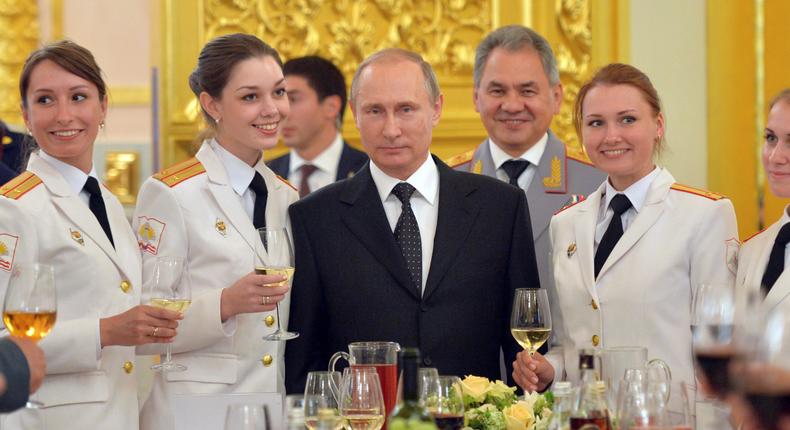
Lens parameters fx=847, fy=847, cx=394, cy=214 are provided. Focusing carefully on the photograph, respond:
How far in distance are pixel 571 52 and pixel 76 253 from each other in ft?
9.84

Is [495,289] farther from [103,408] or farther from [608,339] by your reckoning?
[103,408]

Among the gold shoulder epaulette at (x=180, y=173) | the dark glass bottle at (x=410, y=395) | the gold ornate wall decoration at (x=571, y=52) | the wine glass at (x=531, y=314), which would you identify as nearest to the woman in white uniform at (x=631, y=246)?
the wine glass at (x=531, y=314)

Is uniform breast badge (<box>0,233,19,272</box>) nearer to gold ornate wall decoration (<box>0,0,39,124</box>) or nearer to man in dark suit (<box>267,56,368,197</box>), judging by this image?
man in dark suit (<box>267,56,368,197</box>)

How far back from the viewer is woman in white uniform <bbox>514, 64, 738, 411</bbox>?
2492 mm

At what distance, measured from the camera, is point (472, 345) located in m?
2.61

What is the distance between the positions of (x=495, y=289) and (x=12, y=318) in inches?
55.6

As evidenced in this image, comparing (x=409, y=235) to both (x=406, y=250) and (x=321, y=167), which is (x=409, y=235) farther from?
(x=321, y=167)

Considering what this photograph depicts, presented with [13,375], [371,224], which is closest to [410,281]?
[371,224]

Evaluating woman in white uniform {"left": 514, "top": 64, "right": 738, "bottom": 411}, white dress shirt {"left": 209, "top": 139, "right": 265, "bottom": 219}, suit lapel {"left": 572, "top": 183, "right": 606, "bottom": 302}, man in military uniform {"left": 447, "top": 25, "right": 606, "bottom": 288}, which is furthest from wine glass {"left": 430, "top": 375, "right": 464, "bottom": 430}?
man in military uniform {"left": 447, "top": 25, "right": 606, "bottom": 288}

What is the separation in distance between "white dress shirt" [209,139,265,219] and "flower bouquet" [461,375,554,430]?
1.08 m

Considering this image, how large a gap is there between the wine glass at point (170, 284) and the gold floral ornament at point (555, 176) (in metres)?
1.70

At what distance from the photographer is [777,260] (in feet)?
7.79

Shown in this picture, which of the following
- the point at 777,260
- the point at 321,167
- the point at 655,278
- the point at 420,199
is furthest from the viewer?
the point at 321,167

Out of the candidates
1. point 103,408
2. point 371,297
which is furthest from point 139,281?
point 371,297
